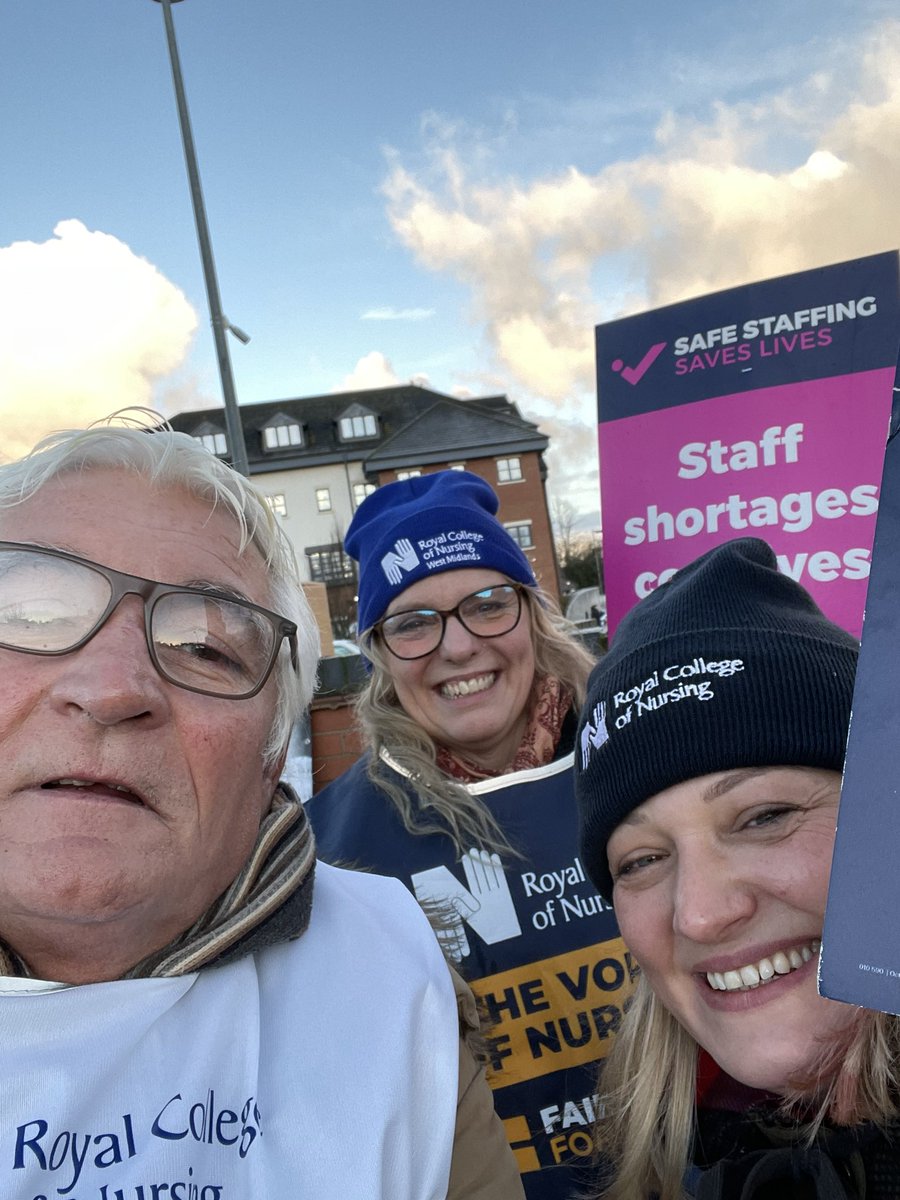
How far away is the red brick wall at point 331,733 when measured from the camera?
5324 mm

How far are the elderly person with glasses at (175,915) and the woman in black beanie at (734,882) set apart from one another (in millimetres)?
369

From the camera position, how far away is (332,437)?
46.4 m

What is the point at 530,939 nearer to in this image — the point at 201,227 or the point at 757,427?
the point at 757,427

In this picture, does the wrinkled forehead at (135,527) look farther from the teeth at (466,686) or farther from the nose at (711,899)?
the teeth at (466,686)

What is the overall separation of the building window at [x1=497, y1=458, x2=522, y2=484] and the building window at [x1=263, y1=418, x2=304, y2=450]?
39.2 ft

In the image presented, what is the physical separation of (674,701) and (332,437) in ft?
152

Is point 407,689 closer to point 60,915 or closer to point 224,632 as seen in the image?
point 224,632

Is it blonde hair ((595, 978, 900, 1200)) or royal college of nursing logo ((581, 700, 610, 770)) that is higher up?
royal college of nursing logo ((581, 700, 610, 770))

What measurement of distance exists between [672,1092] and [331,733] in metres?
4.01

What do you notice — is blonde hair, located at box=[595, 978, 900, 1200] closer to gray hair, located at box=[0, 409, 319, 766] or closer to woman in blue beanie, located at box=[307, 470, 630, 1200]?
woman in blue beanie, located at box=[307, 470, 630, 1200]

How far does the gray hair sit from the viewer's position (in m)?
1.41

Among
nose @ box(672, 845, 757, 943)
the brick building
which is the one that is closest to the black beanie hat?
nose @ box(672, 845, 757, 943)

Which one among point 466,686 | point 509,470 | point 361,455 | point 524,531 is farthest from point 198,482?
point 361,455

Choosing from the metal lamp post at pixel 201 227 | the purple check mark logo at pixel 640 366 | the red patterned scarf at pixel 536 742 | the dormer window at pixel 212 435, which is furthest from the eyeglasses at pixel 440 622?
Answer: the dormer window at pixel 212 435
